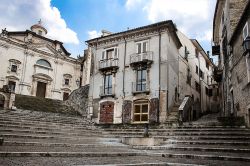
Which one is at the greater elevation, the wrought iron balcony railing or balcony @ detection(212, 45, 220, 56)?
balcony @ detection(212, 45, 220, 56)

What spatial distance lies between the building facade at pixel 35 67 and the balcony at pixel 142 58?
18012mm

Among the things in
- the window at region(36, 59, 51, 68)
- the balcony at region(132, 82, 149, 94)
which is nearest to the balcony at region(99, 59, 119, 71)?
the balcony at region(132, 82, 149, 94)

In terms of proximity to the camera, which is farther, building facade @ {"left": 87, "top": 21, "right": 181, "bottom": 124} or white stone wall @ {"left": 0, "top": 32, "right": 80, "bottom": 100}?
white stone wall @ {"left": 0, "top": 32, "right": 80, "bottom": 100}

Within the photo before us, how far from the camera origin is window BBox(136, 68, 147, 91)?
2181 cm

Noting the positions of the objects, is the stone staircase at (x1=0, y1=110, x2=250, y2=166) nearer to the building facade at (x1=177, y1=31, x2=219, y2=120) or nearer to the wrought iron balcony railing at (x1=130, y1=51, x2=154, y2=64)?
the wrought iron balcony railing at (x1=130, y1=51, x2=154, y2=64)

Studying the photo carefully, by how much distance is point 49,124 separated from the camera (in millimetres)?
15094

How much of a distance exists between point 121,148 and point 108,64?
14.5 m

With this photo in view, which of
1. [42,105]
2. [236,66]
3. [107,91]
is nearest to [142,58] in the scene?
[107,91]

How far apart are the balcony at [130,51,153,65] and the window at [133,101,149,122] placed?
3.58 metres

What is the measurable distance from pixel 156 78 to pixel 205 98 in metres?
15.5

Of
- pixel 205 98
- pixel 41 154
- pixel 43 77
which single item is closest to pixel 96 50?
pixel 43 77

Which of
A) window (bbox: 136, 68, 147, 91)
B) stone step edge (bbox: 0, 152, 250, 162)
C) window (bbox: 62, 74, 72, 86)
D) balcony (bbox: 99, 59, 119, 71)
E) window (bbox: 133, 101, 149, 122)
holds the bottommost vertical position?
stone step edge (bbox: 0, 152, 250, 162)

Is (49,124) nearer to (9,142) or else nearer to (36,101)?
(9,142)

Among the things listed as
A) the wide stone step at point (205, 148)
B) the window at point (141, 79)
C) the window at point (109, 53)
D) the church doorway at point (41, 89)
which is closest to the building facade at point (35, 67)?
the church doorway at point (41, 89)
